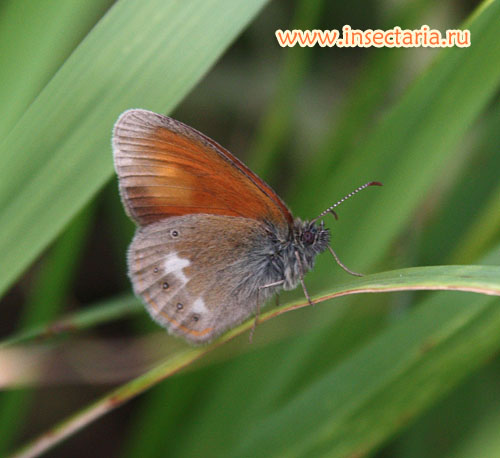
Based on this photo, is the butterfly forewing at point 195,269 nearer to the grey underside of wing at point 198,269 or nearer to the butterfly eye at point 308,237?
the grey underside of wing at point 198,269

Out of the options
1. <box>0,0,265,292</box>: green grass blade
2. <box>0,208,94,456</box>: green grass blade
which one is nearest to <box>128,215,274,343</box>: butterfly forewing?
<box>0,208,94,456</box>: green grass blade

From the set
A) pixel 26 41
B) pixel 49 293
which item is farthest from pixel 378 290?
pixel 49 293

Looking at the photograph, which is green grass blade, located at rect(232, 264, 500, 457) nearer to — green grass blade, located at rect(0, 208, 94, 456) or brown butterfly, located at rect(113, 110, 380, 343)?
brown butterfly, located at rect(113, 110, 380, 343)

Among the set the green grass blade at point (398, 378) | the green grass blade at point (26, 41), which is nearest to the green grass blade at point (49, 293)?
the green grass blade at point (26, 41)

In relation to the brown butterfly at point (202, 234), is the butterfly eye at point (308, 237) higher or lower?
higher

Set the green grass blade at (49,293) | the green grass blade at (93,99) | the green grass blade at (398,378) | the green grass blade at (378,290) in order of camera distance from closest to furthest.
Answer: the green grass blade at (378,290), the green grass blade at (93,99), the green grass blade at (398,378), the green grass blade at (49,293)

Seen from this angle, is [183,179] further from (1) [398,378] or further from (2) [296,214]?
(1) [398,378]
